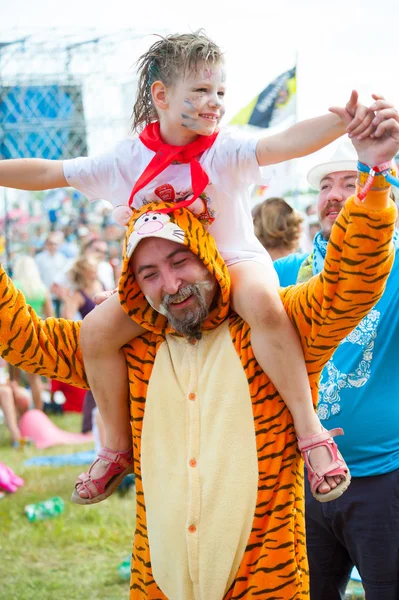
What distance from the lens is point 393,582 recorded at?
2.88m

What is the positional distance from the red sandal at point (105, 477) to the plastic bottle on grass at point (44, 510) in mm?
3738

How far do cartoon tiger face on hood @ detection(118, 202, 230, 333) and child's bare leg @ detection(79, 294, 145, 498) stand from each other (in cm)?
8

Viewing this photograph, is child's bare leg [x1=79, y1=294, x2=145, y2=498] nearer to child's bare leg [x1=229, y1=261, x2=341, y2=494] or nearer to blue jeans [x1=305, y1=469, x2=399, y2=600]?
child's bare leg [x1=229, y1=261, x2=341, y2=494]

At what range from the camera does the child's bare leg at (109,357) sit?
99.7 inches

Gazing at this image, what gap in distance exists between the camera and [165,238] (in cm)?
236

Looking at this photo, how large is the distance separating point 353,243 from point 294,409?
1.80 ft

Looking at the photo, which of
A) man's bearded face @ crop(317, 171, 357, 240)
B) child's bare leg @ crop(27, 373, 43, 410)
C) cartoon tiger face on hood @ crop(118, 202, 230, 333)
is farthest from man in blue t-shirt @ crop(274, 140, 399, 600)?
child's bare leg @ crop(27, 373, 43, 410)

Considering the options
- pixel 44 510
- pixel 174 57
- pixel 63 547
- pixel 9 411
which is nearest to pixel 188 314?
pixel 174 57

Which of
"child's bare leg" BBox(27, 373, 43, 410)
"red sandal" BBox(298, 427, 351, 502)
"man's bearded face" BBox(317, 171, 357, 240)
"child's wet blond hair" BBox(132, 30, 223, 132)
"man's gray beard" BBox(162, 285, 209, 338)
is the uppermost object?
"child's wet blond hair" BBox(132, 30, 223, 132)

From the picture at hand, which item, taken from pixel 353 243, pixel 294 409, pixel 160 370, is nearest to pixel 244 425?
pixel 294 409

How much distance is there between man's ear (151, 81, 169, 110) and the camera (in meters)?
2.61

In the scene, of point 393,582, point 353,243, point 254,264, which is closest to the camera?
point 353,243

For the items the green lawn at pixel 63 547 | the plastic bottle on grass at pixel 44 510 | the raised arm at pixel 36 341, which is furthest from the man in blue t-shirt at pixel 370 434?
the plastic bottle on grass at pixel 44 510

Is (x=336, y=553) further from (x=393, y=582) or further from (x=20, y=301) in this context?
(x=20, y=301)
